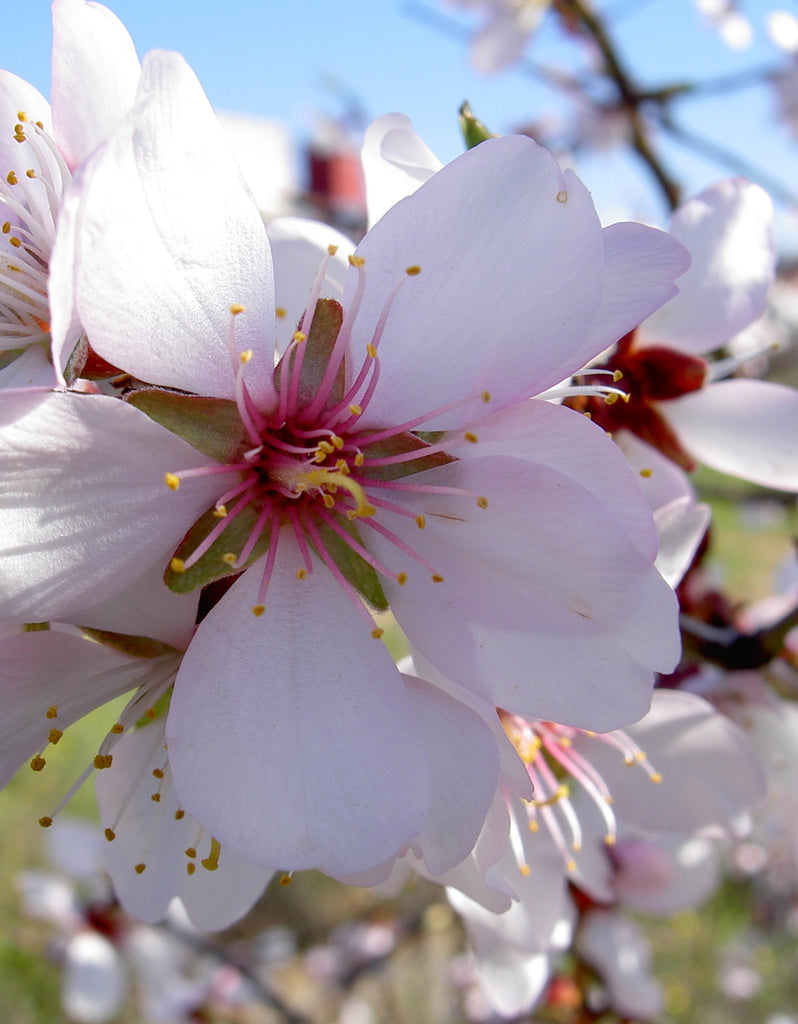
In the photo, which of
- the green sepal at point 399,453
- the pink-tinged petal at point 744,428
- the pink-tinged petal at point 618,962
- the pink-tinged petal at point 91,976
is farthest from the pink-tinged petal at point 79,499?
the pink-tinged petal at point 91,976

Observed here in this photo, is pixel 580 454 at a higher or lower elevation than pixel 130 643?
higher

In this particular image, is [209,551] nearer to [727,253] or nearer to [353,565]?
[353,565]

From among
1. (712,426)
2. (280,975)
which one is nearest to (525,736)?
(712,426)

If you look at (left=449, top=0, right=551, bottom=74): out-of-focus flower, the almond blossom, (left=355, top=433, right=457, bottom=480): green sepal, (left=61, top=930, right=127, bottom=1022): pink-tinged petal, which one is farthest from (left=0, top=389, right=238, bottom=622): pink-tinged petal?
(left=449, top=0, right=551, bottom=74): out-of-focus flower

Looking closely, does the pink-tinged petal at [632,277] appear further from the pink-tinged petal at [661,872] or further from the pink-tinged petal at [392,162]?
the pink-tinged petal at [661,872]

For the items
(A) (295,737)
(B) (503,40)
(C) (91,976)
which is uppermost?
(B) (503,40)

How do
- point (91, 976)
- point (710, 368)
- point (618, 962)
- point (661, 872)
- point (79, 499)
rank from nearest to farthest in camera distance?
1. point (79, 499)
2. point (710, 368)
3. point (661, 872)
4. point (618, 962)
5. point (91, 976)

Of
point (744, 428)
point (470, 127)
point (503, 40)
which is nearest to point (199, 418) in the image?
point (470, 127)
